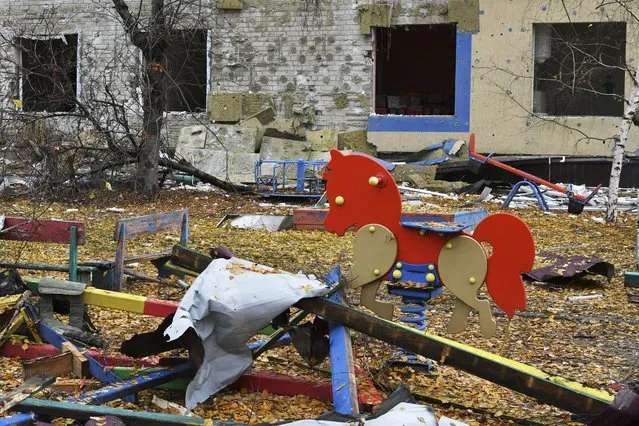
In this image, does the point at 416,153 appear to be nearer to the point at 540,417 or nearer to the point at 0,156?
the point at 0,156

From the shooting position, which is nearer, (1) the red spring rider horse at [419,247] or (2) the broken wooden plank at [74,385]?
(2) the broken wooden plank at [74,385]

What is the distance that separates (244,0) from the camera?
17781 millimetres

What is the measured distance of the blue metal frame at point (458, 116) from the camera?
55.7 ft

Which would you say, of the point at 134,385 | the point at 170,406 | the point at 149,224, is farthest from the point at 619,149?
the point at 134,385

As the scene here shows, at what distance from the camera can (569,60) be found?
61.0 feet

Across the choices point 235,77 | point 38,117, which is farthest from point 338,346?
point 235,77

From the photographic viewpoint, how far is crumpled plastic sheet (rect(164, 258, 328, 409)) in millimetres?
4129

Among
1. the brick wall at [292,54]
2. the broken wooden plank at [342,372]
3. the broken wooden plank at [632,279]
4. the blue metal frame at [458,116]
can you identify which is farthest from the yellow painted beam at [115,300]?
the blue metal frame at [458,116]

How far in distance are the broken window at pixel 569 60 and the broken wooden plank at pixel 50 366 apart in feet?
41.5

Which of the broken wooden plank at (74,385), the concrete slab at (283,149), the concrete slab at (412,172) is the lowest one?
the broken wooden plank at (74,385)

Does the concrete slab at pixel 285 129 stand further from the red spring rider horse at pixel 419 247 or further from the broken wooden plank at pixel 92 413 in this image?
the broken wooden plank at pixel 92 413

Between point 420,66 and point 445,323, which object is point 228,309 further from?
point 420,66

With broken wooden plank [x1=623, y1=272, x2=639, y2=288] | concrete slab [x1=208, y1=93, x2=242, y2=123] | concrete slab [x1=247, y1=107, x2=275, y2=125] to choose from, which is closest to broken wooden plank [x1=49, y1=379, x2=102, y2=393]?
broken wooden plank [x1=623, y1=272, x2=639, y2=288]

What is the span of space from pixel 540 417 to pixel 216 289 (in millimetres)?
1686
